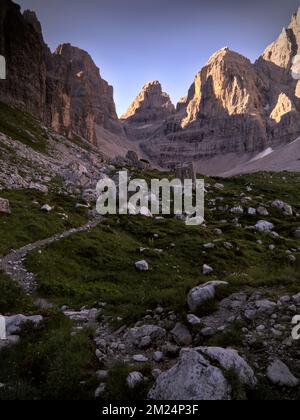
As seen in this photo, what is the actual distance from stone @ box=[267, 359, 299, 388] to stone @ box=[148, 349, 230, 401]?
51.7 inches

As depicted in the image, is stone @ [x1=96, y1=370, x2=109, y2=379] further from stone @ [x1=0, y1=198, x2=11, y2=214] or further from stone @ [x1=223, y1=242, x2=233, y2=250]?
stone @ [x1=0, y1=198, x2=11, y2=214]

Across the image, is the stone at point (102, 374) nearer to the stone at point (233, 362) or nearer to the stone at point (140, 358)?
the stone at point (140, 358)

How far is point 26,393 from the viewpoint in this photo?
32.1 feet

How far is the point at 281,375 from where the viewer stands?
9258mm

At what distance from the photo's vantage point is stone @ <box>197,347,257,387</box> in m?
9.16

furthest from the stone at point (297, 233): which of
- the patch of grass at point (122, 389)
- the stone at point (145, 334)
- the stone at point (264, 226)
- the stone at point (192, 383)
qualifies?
the patch of grass at point (122, 389)

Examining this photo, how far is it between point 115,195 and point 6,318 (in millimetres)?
37378

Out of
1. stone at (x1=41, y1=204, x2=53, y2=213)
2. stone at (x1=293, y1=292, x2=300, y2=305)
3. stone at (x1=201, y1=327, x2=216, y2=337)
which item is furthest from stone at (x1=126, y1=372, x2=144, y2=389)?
stone at (x1=41, y1=204, x2=53, y2=213)

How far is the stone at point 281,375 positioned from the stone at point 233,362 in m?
0.47

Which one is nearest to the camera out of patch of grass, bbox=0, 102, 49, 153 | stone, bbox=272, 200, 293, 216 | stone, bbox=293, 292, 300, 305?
stone, bbox=293, 292, 300, 305

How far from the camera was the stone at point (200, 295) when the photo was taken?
1346 cm

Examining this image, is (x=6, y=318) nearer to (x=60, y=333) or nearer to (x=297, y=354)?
Result: (x=60, y=333)

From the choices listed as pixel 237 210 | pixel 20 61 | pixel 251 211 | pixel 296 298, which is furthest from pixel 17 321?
pixel 20 61
